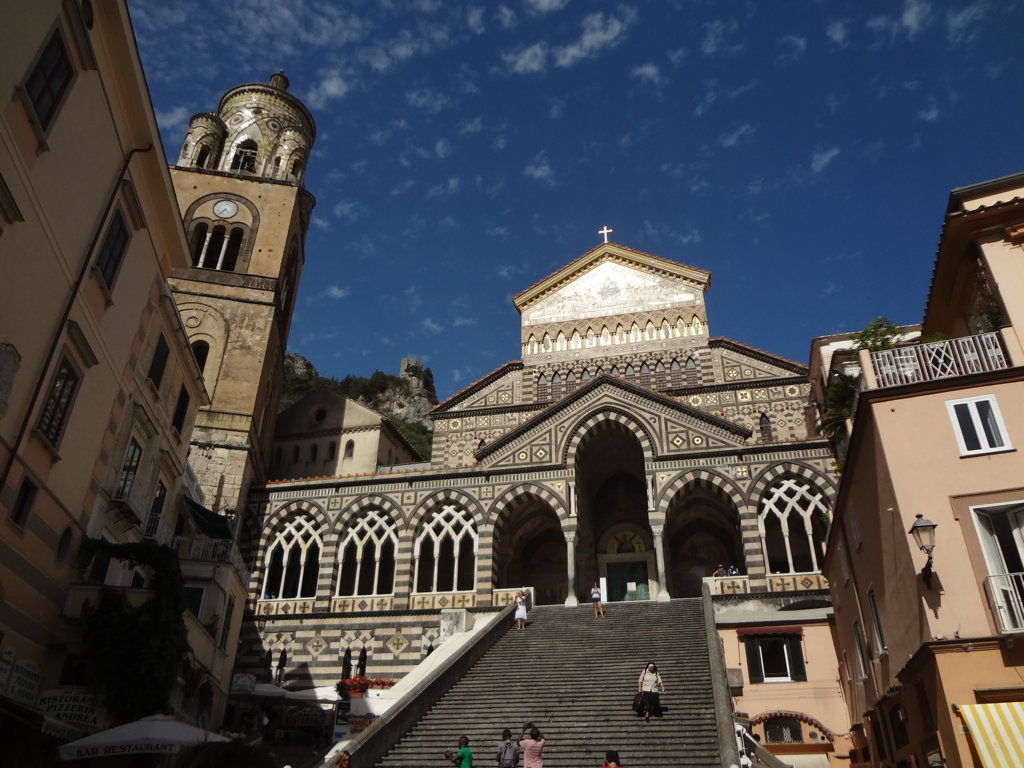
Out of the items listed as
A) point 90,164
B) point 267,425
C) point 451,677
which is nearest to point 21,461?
point 90,164

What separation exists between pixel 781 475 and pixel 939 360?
1238cm

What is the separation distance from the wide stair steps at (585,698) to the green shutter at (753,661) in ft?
4.77

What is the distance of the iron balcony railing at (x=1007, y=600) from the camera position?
1113cm

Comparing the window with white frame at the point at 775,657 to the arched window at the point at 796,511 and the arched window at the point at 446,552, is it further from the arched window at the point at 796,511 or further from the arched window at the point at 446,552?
the arched window at the point at 446,552

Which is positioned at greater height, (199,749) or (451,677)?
(451,677)

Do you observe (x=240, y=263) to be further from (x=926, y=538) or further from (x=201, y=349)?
(x=926, y=538)

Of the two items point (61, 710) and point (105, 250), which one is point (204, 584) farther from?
point (105, 250)

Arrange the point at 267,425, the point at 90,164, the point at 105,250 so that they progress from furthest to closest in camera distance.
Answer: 1. the point at 267,425
2. the point at 105,250
3. the point at 90,164

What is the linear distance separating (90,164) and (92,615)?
8.30 metres

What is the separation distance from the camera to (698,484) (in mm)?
27094

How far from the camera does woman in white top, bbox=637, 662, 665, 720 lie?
Result: 13859 millimetres

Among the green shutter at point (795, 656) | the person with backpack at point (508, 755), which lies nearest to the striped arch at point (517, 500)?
the green shutter at point (795, 656)

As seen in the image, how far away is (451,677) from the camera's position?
16516mm

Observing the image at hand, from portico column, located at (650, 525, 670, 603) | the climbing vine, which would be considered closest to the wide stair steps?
portico column, located at (650, 525, 670, 603)
